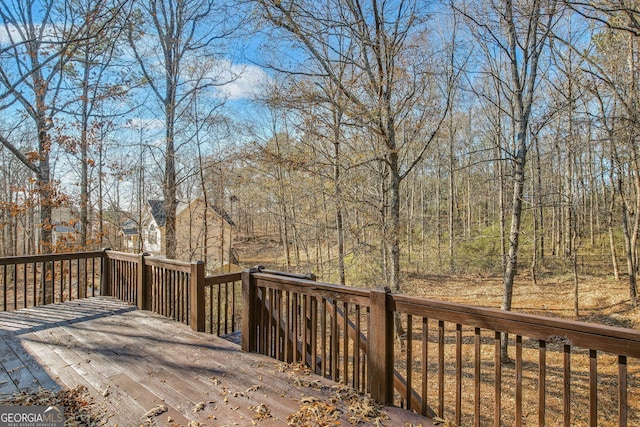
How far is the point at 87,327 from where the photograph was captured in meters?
4.10

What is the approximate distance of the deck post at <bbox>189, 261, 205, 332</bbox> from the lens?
393cm

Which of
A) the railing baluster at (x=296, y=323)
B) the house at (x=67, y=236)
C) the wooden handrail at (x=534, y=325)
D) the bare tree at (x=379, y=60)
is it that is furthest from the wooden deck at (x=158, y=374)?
the house at (x=67, y=236)

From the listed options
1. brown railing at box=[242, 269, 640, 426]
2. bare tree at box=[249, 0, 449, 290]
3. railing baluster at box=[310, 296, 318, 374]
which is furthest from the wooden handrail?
bare tree at box=[249, 0, 449, 290]

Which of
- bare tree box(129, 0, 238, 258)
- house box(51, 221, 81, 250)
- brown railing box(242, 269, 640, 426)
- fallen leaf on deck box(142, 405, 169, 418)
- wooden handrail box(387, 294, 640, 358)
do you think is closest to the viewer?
wooden handrail box(387, 294, 640, 358)

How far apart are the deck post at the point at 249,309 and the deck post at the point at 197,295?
0.84m

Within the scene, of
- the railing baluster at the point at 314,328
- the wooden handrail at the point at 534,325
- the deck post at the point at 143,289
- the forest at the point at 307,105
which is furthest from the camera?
the forest at the point at 307,105

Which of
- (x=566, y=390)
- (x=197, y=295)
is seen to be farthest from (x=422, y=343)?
(x=197, y=295)

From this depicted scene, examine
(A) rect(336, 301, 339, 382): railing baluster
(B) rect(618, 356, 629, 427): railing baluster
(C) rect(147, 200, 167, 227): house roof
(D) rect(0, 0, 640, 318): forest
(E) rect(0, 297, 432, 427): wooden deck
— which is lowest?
(E) rect(0, 297, 432, 427): wooden deck

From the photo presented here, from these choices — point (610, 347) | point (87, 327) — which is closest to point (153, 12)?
point (87, 327)

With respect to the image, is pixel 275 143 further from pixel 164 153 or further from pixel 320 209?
pixel 164 153

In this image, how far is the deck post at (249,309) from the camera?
3.34 metres

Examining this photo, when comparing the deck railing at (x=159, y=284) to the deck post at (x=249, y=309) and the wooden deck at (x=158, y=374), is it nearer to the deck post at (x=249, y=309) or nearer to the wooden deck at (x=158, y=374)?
the wooden deck at (x=158, y=374)

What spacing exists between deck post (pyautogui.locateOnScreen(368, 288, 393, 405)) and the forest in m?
3.41

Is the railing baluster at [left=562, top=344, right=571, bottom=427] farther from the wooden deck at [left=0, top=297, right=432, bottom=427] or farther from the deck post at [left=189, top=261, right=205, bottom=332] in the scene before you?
the deck post at [left=189, top=261, right=205, bottom=332]
